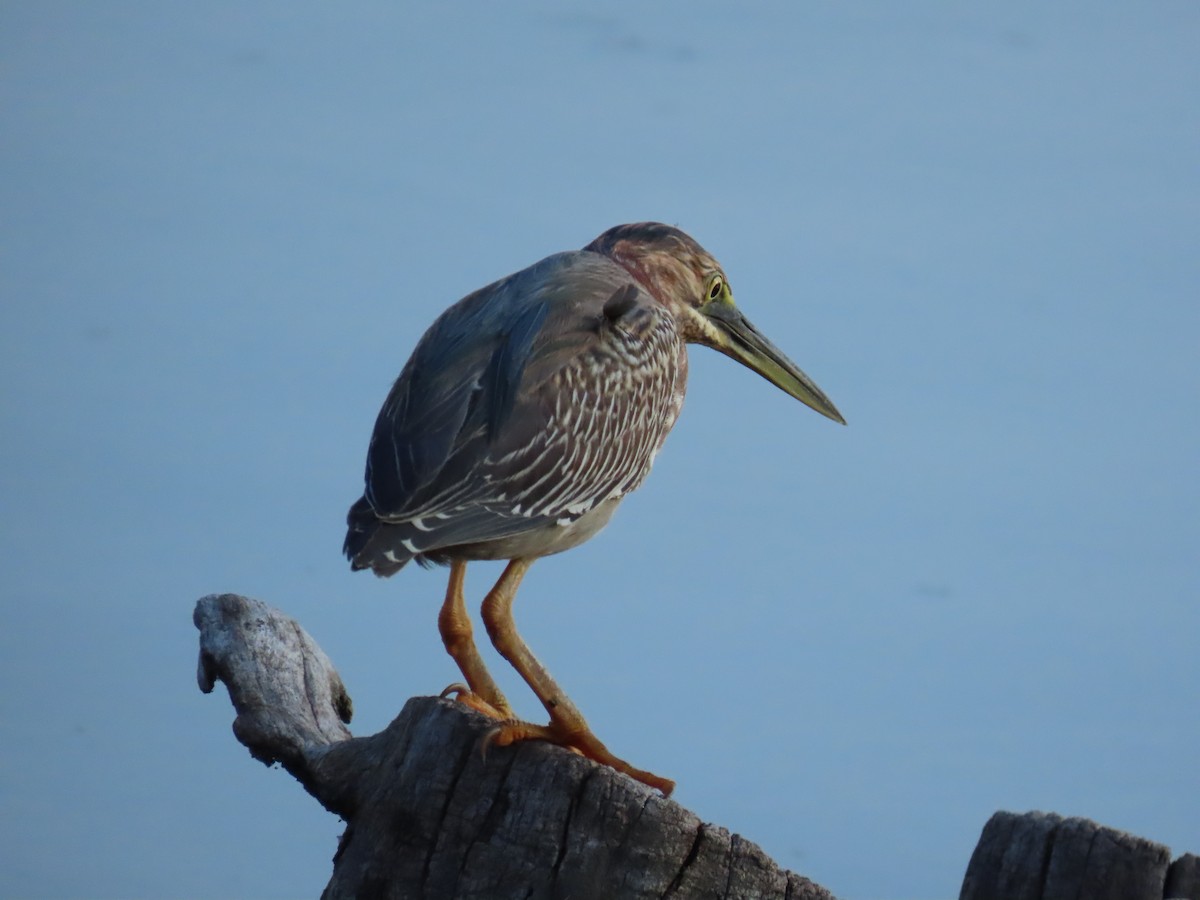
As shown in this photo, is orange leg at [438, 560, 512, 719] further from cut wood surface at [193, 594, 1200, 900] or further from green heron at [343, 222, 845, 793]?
cut wood surface at [193, 594, 1200, 900]

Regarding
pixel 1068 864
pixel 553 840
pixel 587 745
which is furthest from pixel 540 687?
pixel 1068 864

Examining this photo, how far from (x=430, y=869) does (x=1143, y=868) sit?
1.62 meters

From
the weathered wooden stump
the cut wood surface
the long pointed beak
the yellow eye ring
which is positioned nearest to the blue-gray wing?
the cut wood surface

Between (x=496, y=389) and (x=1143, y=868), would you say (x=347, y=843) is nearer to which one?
(x=496, y=389)

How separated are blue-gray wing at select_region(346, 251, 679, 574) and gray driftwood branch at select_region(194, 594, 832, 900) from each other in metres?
0.56

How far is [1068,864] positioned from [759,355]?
3.13 meters

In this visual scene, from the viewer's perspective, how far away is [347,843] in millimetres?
4098

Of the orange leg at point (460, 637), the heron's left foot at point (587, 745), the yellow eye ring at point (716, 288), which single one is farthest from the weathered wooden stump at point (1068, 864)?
the yellow eye ring at point (716, 288)

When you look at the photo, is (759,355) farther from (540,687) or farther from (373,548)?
(373,548)

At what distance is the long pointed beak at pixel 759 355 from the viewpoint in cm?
614

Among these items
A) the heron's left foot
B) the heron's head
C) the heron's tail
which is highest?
the heron's head

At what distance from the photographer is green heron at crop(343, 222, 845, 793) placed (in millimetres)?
4488

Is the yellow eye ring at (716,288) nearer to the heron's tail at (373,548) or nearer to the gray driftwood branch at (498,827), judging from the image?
the heron's tail at (373,548)

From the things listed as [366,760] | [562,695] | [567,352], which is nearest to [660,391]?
[567,352]
